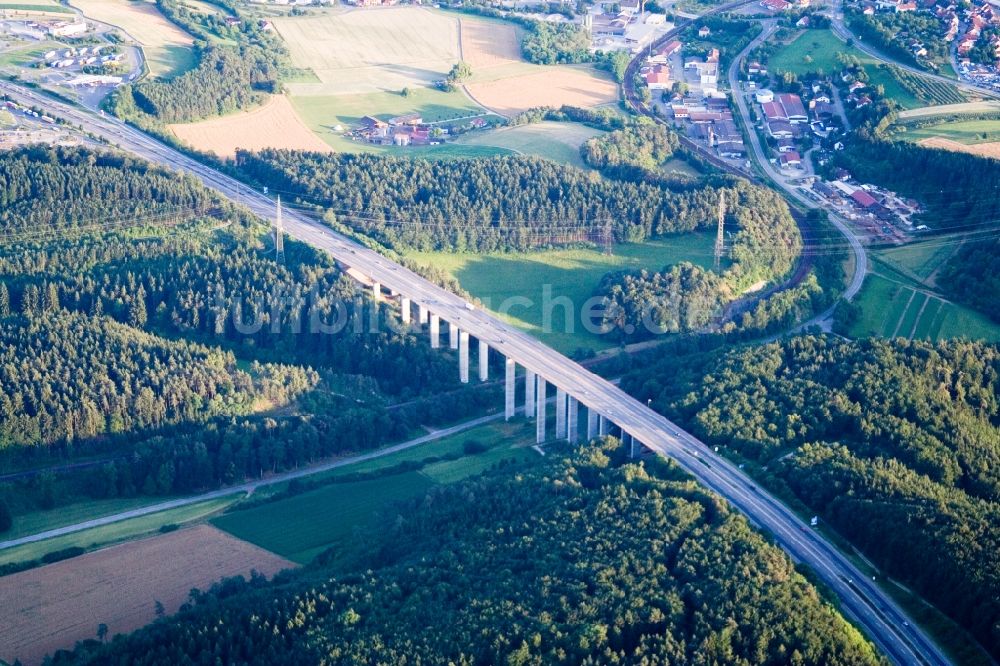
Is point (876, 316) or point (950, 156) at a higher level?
point (950, 156)

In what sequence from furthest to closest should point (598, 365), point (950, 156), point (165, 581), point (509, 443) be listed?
1. point (950, 156)
2. point (598, 365)
3. point (509, 443)
4. point (165, 581)

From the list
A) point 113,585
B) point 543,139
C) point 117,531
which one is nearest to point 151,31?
point 543,139

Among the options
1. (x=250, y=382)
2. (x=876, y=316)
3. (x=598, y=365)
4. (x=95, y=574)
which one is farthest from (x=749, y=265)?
(x=95, y=574)

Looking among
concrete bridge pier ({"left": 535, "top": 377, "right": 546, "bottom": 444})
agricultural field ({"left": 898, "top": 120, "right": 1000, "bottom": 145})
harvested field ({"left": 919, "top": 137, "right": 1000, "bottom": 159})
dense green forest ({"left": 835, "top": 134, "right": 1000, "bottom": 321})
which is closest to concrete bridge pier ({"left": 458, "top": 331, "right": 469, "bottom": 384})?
concrete bridge pier ({"left": 535, "top": 377, "right": 546, "bottom": 444})

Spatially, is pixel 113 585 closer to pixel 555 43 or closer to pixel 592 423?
pixel 592 423

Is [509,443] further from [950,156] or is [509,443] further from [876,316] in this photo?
[950,156]

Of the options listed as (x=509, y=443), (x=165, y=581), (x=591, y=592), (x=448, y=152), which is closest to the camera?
(x=591, y=592)

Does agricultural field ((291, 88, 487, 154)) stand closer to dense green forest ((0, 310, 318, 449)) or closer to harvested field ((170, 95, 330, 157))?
harvested field ((170, 95, 330, 157))
